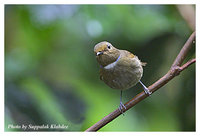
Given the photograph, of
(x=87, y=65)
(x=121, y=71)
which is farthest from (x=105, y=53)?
(x=87, y=65)

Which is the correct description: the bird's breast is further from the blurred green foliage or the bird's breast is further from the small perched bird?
the blurred green foliage

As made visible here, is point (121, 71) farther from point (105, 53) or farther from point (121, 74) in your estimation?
point (105, 53)

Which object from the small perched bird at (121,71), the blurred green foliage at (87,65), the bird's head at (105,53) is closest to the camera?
the bird's head at (105,53)

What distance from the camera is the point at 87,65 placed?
11.2 feet

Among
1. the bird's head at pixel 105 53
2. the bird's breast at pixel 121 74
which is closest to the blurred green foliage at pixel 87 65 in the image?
the bird's breast at pixel 121 74

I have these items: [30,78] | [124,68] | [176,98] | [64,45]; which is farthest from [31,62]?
[176,98]

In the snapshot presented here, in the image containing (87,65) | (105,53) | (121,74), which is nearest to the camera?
(105,53)

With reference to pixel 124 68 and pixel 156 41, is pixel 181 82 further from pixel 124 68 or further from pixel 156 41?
pixel 124 68

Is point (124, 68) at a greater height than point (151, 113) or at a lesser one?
greater

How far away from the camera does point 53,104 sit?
9.72 feet

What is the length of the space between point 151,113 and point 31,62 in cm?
152

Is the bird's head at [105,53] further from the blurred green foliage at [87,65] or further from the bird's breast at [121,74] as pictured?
the blurred green foliage at [87,65]

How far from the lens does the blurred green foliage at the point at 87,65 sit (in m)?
2.93

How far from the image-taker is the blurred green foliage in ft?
9.61
